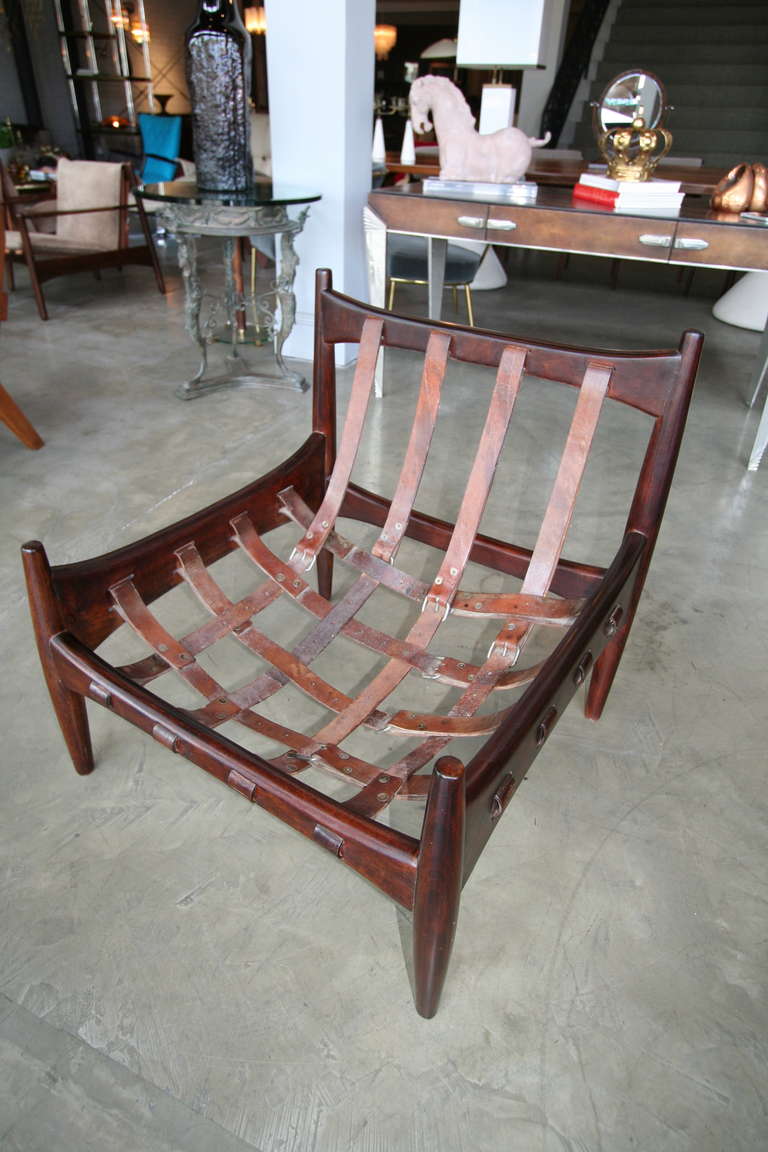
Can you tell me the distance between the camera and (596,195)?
295 centimetres

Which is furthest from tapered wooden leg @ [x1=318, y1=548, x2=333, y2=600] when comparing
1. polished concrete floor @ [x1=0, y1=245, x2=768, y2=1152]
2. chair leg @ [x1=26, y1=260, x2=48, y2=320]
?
chair leg @ [x1=26, y1=260, x2=48, y2=320]

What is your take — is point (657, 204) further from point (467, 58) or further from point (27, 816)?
point (27, 816)

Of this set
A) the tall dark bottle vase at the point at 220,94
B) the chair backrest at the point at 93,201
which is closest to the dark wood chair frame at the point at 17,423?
the tall dark bottle vase at the point at 220,94

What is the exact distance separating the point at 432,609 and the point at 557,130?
Answer: 6977 millimetres

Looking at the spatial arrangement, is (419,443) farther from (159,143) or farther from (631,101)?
(159,143)

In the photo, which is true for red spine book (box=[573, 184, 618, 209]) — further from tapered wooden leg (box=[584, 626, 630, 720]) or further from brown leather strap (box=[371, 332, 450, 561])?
tapered wooden leg (box=[584, 626, 630, 720])

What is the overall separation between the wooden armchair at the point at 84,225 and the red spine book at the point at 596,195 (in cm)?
288

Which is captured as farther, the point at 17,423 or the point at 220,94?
the point at 220,94

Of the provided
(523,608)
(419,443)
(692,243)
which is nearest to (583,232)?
(692,243)

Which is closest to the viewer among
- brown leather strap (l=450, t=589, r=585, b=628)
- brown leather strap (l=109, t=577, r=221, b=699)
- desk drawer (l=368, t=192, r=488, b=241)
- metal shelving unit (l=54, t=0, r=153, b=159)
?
brown leather strap (l=109, t=577, r=221, b=699)

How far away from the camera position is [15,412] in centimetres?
276

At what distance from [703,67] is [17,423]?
7.08 m

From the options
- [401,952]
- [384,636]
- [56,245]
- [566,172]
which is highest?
[566,172]

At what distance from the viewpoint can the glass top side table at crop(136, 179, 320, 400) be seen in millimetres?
2939
